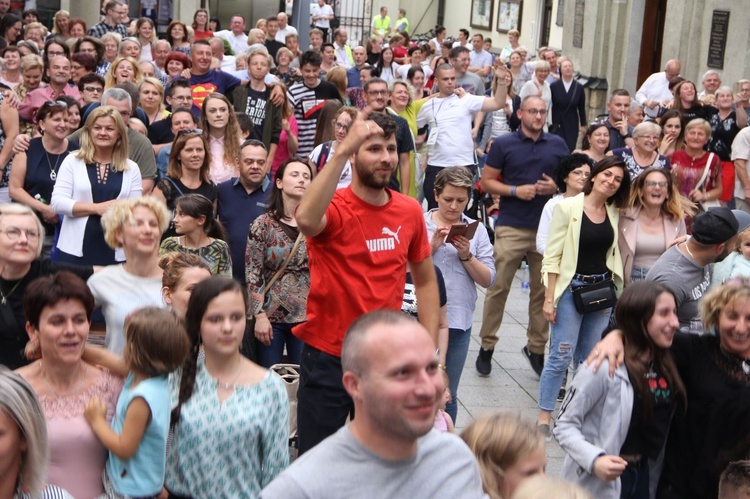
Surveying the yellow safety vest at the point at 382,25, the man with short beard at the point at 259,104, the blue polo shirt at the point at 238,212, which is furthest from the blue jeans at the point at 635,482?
the yellow safety vest at the point at 382,25

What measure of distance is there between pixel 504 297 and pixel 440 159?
3147mm

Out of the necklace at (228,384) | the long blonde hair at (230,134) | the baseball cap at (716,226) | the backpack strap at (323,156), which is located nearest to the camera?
the necklace at (228,384)

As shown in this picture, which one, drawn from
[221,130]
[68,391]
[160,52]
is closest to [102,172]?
[221,130]

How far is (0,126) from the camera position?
9469 mm

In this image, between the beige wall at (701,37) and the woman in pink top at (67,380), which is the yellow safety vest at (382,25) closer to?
the beige wall at (701,37)

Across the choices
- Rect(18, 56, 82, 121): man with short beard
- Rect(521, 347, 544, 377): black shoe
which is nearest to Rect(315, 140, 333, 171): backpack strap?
Rect(521, 347, 544, 377): black shoe

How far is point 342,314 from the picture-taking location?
485 centimetres

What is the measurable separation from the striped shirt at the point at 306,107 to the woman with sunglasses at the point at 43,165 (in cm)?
337

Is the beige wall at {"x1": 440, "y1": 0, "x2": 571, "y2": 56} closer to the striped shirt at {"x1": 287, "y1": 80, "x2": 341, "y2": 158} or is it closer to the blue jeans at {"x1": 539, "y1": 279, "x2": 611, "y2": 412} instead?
the striped shirt at {"x1": 287, "y1": 80, "x2": 341, "y2": 158}

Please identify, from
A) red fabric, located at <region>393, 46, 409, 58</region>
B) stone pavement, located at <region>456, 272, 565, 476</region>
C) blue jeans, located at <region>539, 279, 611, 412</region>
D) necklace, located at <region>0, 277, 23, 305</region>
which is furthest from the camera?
red fabric, located at <region>393, 46, 409, 58</region>

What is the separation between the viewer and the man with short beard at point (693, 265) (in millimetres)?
6336

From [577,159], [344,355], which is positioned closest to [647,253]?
[577,159]

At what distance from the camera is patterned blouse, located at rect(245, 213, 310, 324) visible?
6.58 meters

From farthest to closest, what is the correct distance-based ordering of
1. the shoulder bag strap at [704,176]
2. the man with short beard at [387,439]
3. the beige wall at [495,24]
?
the beige wall at [495,24], the shoulder bag strap at [704,176], the man with short beard at [387,439]
